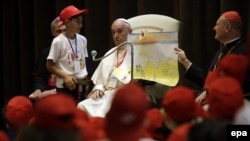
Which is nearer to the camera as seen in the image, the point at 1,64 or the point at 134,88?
the point at 134,88

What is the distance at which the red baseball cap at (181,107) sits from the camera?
215cm

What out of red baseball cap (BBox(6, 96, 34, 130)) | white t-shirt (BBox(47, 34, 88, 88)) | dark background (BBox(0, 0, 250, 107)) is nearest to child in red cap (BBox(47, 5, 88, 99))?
white t-shirt (BBox(47, 34, 88, 88))

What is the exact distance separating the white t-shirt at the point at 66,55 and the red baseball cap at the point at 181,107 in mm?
2150

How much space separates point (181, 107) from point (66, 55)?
7.40ft

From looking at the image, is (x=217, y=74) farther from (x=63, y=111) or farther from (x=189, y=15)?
(x=189, y=15)

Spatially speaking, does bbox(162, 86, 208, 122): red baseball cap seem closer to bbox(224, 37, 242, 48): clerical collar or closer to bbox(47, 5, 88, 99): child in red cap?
bbox(224, 37, 242, 48): clerical collar

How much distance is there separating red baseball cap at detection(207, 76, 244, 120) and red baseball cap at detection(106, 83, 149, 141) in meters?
0.41

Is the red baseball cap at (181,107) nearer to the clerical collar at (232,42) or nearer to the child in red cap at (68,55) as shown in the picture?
the clerical collar at (232,42)

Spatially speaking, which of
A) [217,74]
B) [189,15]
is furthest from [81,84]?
[217,74]

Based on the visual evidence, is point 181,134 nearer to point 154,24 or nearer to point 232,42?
point 232,42

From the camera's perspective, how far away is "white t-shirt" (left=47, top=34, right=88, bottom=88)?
169 inches

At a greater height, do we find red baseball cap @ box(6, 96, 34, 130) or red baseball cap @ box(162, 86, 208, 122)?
red baseball cap @ box(162, 86, 208, 122)

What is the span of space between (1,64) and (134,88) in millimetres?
5284

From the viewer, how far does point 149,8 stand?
5422mm
